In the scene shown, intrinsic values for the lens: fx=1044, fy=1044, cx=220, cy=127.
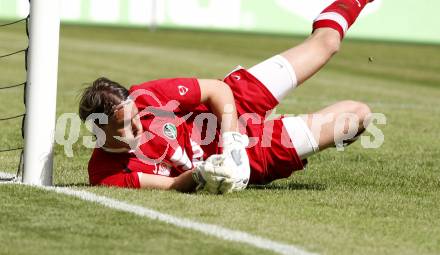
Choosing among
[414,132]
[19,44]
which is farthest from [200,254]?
[19,44]

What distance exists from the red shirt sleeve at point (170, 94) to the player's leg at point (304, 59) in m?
0.64

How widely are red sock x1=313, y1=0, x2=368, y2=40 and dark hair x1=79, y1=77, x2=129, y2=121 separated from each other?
5.26 ft

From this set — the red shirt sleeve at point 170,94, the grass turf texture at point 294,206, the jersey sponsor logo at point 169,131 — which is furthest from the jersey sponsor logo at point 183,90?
the grass turf texture at point 294,206

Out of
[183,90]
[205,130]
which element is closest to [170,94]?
[183,90]

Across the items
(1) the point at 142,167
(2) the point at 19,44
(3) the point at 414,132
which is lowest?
A: (2) the point at 19,44

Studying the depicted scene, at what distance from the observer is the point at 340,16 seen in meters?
7.20

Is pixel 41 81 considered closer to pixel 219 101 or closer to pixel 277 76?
pixel 219 101

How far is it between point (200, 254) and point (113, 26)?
2855cm

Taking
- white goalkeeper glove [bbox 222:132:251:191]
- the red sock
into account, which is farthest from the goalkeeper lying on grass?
the red sock

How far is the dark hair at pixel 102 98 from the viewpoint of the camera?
6211 mm

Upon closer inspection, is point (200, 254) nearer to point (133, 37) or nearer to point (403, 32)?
point (133, 37)

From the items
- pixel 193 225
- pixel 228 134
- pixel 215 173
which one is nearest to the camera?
pixel 193 225

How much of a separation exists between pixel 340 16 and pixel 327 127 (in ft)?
3.13

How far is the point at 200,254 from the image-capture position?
15.8 ft
